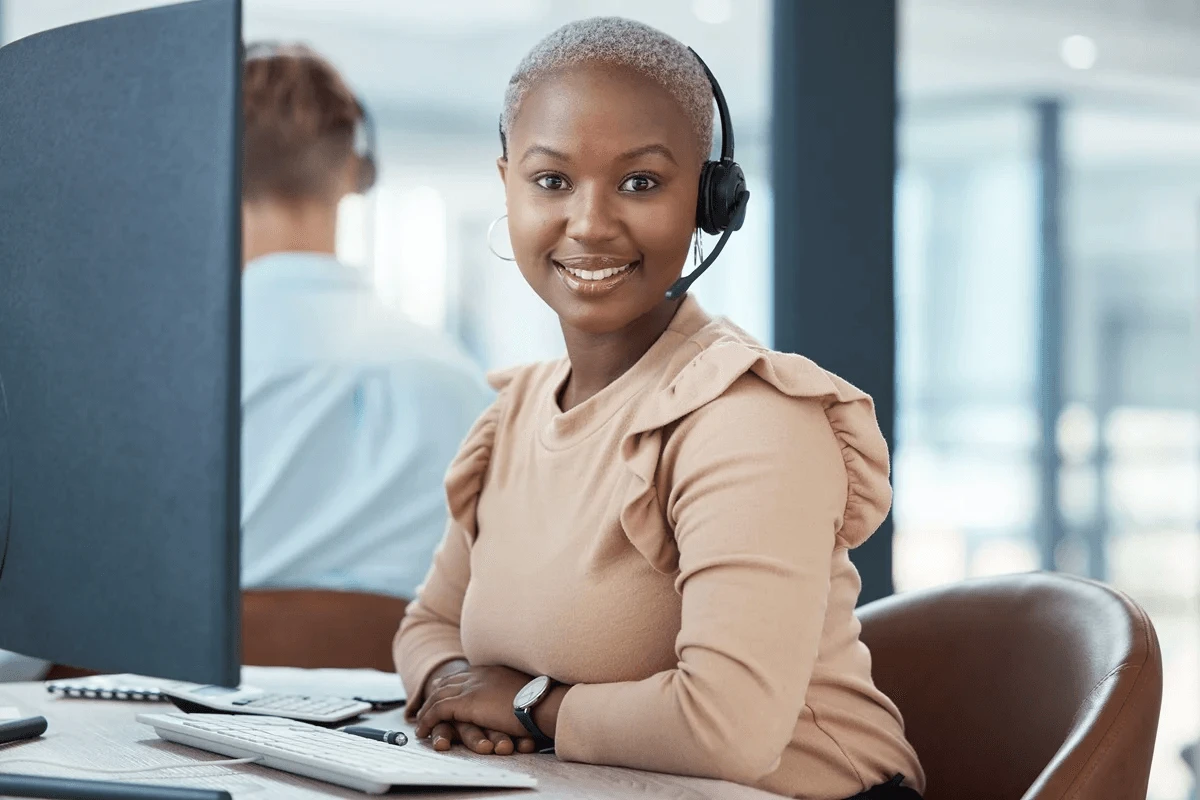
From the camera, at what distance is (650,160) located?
1.13 m

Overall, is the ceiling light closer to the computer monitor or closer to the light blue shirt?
the light blue shirt

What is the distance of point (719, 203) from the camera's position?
46.2 inches

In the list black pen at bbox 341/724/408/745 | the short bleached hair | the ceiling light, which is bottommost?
black pen at bbox 341/724/408/745

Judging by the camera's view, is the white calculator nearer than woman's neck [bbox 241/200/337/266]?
Yes

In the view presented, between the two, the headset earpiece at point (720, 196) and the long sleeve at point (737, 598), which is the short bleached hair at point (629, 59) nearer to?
the headset earpiece at point (720, 196)

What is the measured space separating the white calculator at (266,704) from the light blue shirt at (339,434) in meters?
1.00

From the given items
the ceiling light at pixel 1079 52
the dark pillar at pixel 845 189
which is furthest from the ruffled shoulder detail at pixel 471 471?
the ceiling light at pixel 1079 52

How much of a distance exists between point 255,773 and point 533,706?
0.23 m

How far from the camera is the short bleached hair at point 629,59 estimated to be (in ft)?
3.73

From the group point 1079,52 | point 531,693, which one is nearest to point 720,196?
point 531,693

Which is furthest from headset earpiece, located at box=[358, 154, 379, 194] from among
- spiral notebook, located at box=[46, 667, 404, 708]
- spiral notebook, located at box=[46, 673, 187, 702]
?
spiral notebook, located at box=[46, 673, 187, 702]

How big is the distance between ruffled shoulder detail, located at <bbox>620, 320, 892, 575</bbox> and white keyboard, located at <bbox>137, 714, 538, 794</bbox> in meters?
0.23

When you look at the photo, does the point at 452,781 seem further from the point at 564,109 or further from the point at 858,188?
the point at 858,188

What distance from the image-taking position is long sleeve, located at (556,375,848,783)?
3.20 ft
